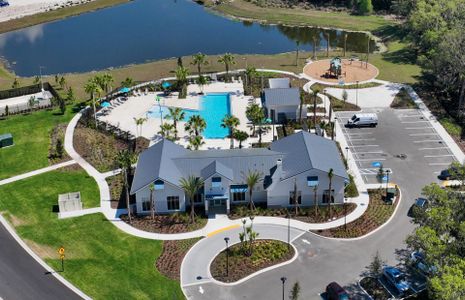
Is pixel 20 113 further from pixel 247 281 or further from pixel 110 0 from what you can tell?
pixel 110 0

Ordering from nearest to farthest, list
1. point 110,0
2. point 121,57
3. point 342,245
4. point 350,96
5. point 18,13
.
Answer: point 342,245 < point 350,96 < point 121,57 < point 18,13 < point 110,0

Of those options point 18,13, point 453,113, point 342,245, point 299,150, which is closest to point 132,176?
point 299,150

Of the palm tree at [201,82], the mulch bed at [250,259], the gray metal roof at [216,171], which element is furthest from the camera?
the palm tree at [201,82]

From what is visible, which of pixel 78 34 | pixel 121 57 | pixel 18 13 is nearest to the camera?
pixel 121 57

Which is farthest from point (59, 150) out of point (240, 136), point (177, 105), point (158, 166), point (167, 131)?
point (240, 136)

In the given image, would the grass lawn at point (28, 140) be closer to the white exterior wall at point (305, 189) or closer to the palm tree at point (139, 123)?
the palm tree at point (139, 123)

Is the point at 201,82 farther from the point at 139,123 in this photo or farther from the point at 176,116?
the point at 139,123

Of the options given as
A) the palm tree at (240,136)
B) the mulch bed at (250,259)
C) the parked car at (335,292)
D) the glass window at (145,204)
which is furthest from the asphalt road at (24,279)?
the palm tree at (240,136)
